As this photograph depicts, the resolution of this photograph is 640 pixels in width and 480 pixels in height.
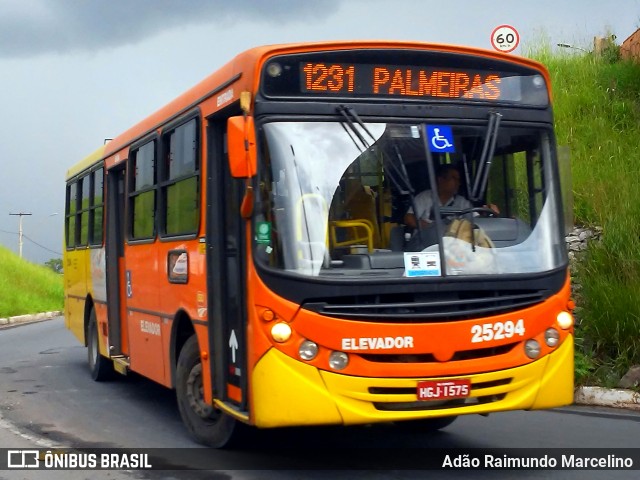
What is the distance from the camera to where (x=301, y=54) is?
664 cm

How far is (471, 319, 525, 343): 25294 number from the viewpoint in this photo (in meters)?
6.39

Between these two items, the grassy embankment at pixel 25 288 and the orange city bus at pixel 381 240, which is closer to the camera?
the orange city bus at pixel 381 240

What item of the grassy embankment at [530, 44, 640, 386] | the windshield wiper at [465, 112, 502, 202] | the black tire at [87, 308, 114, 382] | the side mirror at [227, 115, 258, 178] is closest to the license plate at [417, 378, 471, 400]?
the windshield wiper at [465, 112, 502, 202]

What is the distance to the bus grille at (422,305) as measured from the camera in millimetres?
6234

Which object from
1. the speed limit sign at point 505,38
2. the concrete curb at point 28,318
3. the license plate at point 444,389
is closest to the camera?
the license plate at point 444,389

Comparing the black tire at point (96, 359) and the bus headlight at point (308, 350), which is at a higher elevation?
the bus headlight at point (308, 350)

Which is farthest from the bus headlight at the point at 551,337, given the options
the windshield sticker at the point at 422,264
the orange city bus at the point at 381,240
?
the windshield sticker at the point at 422,264

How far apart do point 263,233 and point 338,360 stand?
3.16 ft

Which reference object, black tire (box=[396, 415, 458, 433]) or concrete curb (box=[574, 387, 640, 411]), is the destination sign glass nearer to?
black tire (box=[396, 415, 458, 433])

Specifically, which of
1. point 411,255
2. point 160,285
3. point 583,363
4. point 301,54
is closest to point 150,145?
point 160,285

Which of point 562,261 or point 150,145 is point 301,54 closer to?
point 562,261

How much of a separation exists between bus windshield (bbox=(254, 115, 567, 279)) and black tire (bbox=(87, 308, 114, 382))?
657 centimetres

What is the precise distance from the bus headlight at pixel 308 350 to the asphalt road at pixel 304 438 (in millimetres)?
1152

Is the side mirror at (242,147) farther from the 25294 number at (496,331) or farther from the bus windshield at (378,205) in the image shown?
the 25294 number at (496,331)
